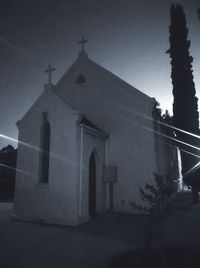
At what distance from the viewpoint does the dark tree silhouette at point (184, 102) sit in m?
16.5

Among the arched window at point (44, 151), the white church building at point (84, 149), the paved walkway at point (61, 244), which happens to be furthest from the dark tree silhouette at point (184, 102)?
the arched window at point (44, 151)

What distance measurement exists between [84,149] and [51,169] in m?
2.01

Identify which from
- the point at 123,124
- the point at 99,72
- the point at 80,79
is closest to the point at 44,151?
the point at 123,124

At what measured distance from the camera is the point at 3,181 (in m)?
22.2

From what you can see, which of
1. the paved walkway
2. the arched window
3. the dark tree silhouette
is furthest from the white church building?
the dark tree silhouette

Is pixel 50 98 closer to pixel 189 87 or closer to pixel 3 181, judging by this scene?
pixel 189 87

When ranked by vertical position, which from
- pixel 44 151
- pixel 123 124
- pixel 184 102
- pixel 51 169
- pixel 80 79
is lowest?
pixel 51 169

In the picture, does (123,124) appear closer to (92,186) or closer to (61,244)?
(92,186)

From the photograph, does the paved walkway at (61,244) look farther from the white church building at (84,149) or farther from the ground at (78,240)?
the white church building at (84,149)

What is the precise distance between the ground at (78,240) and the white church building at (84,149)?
4.06 feet

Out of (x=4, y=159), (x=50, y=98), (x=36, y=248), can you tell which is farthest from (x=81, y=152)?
(x=4, y=159)

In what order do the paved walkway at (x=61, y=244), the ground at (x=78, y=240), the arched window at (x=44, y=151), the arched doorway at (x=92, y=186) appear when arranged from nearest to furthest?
the paved walkway at (x=61, y=244) → the ground at (x=78, y=240) → the arched window at (x=44, y=151) → the arched doorway at (x=92, y=186)

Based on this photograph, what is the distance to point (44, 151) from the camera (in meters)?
12.2

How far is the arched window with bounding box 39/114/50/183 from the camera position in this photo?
11977 mm
